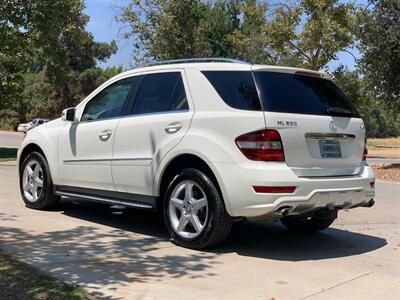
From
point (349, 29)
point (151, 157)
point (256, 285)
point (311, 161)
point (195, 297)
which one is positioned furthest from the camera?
point (349, 29)

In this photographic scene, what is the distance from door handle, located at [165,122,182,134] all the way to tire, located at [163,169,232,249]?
453 mm

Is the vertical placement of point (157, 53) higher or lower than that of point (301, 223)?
higher

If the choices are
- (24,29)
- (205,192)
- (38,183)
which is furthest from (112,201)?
(24,29)

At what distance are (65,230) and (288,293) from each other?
10.4 ft

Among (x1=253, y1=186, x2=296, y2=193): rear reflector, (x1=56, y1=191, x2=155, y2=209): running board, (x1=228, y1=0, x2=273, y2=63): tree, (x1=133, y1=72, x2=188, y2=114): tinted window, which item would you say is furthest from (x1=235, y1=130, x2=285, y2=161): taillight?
(x1=228, y1=0, x2=273, y2=63): tree

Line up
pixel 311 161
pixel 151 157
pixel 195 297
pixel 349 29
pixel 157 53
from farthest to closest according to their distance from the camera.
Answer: pixel 157 53 → pixel 349 29 → pixel 151 157 → pixel 311 161 → pixel 195 297

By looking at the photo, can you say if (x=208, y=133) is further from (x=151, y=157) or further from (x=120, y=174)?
(x=120, y=174)

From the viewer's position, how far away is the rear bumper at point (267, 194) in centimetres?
561

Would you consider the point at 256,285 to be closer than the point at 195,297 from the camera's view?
No

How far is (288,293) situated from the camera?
4.79m

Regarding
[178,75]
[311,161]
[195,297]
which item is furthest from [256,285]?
[178,75]

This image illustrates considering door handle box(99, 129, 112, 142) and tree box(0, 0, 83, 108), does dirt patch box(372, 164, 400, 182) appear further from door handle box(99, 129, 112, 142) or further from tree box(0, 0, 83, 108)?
door handle box(99, 129, 112, 142)

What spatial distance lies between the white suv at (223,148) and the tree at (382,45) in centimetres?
1219

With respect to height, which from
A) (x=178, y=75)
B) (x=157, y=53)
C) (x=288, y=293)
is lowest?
(x=288, y=293)
